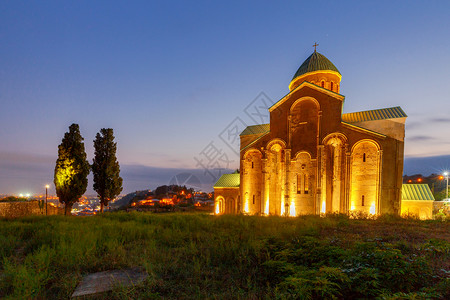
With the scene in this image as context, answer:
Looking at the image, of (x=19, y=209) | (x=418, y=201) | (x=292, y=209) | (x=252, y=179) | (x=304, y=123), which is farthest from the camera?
(x=252, y=179)

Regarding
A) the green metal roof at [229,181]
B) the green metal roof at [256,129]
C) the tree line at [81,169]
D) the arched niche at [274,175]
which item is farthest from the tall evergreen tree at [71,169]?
the arched niche at [274,175]

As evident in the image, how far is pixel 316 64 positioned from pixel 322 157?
10.9 metres

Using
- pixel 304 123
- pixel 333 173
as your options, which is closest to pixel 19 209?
pixel 304 123

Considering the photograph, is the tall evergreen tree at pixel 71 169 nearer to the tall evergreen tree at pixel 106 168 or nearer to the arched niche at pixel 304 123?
the tall evergreen tree at pixel 106 168

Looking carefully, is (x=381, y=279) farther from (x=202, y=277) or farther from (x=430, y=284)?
(x=202, y=277)

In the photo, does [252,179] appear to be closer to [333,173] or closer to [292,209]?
[292,209]

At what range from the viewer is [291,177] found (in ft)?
58.1

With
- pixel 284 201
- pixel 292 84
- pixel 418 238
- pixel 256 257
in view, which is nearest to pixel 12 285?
pixel 256 257

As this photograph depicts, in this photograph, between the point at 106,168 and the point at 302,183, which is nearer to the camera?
the point at 302,183

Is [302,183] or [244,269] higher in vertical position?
[302,183]

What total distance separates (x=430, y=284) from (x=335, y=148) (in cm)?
1486

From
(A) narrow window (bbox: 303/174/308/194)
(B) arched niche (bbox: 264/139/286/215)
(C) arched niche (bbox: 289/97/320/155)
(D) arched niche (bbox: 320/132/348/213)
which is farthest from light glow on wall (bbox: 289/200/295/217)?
(C) arched niche (bbox: 289/97/320/155)

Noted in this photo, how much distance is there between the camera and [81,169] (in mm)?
18031

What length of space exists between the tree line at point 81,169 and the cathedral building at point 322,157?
13.1 m
